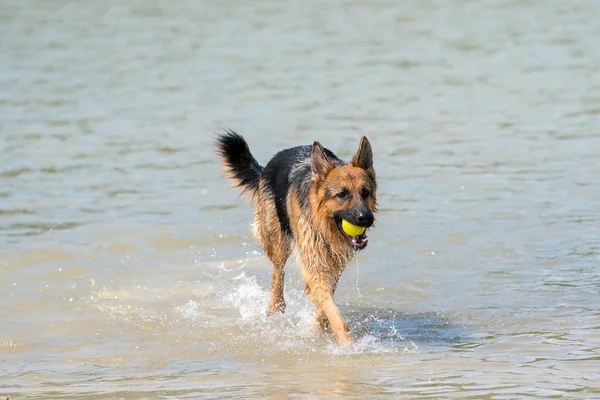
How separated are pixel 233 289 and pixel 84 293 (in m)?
1.30

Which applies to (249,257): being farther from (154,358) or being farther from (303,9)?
(303,9)

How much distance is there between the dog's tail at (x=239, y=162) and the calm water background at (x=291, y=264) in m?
0.92

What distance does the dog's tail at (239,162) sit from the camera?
9.38 metres

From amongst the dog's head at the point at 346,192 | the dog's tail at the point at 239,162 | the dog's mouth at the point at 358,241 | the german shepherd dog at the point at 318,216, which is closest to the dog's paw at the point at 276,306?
the german shepherd dog at the point at 318,216

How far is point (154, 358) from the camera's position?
7.66 metres

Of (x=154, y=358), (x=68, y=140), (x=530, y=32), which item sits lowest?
(x=154, y=358)

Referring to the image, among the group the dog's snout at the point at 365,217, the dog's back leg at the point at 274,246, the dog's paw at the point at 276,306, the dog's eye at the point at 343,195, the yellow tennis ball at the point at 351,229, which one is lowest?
the dog's paw at the point at 276,306

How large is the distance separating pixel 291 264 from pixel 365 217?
78.7 inches

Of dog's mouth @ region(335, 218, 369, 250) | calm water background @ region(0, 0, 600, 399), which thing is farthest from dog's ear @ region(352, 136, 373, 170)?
calm water background @ region(0, 0, 600, 399)

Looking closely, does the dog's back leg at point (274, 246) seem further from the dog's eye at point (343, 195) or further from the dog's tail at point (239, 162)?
the dog's eye at point (343, 195)

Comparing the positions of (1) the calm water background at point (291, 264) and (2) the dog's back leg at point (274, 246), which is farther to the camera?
(2) the dog's back leg at point (274, 246)

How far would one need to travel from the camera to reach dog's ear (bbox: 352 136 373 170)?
306 inches

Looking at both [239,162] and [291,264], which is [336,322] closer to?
[291,264]

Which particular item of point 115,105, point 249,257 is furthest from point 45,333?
point 115,105
